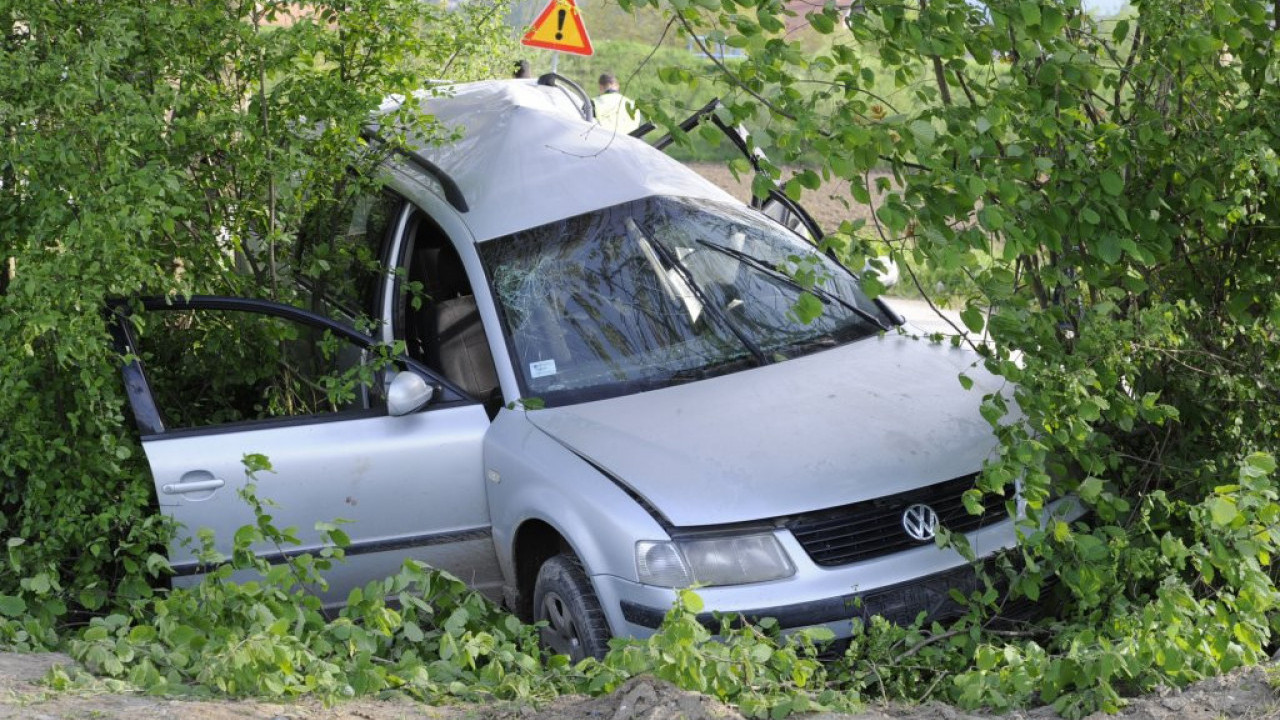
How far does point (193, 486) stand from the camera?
208 inches

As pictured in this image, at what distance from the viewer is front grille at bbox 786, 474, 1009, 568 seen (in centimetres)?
466

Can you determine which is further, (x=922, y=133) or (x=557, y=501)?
(x=557, y=501)

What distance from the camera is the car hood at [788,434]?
4707 mm

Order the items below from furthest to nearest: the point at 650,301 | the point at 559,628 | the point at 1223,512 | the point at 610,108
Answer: the point at 610,108 < the point at 650,301 < the point at 559,628 < the point at 1223,512

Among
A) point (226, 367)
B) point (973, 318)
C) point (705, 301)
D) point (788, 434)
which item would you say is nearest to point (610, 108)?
point (226, 367)

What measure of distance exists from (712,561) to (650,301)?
1.35m

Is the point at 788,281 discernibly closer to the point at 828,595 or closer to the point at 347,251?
the point at 828,595

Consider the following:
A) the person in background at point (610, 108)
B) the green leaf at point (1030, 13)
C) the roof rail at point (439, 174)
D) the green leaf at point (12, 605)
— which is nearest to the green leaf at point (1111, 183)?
the green leaf at point (1030, 13)

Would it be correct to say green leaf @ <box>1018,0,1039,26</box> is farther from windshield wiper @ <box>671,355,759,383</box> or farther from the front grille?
windshield wiper @ <box>671,355,759,383</box>

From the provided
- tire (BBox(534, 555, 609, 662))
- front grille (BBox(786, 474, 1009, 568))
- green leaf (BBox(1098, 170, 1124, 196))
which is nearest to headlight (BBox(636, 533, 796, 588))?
front grille (BBox(786, 474, 1009, 568))

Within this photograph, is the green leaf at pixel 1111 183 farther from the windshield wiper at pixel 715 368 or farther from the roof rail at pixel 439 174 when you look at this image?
the roof rail at pixel 439 174

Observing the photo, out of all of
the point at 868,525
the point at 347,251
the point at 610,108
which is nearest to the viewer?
the point at 868,525

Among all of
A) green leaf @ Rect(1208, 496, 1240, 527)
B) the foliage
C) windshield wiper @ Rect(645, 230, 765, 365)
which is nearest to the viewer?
green leaf @ Rect(1208, 496, 1240, 527)

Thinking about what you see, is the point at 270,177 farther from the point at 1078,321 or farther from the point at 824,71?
the point at 1078,321
